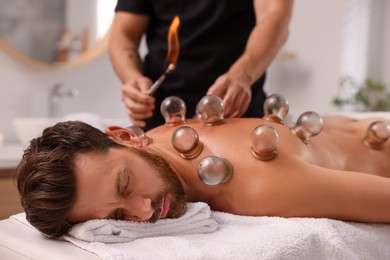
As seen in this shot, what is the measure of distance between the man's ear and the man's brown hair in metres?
0.17

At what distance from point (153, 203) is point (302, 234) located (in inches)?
12.5

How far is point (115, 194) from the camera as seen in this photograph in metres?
1.15

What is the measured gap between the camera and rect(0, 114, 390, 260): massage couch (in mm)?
1014

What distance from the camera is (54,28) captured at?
2.95 meters

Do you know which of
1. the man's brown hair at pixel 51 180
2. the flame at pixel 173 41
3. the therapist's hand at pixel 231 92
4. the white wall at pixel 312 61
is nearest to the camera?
the man's brown hair at pixel 51 180

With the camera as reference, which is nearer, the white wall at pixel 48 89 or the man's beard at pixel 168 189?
the man's beard at pixel 168 189

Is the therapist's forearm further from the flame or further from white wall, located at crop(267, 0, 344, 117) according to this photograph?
white wall, located at crop(267, 0, 344, 117)

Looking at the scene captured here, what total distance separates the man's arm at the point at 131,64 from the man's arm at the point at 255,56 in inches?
9.3

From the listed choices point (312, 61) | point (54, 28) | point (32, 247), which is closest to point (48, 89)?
point (54, 28)

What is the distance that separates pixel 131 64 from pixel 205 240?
0.92 metres

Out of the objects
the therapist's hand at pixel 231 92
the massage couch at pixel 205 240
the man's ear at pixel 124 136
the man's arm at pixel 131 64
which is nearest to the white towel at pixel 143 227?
the massage couch at pixel 205 240

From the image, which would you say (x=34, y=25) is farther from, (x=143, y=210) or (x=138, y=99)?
(x=143, y=210)

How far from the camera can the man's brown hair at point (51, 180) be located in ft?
3.63

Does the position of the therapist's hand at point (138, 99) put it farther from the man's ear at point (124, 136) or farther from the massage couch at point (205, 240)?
the massage couch at point (205, 240)
